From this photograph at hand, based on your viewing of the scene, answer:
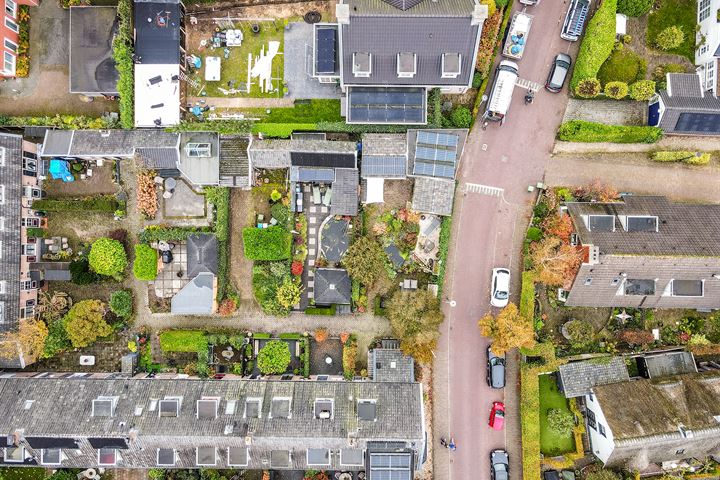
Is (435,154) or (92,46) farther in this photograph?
(92,46)

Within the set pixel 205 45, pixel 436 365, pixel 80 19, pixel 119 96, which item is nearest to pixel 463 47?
pixel 205 45

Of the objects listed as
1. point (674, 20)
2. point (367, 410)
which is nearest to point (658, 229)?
point (674, 20)

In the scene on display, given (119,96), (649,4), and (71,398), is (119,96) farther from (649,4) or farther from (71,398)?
(649,4)

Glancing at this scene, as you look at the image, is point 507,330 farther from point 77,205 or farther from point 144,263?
point 77,205

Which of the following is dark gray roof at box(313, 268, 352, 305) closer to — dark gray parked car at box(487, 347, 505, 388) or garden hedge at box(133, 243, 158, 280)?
dark gray parked car at box(487, 347, 505, 388)

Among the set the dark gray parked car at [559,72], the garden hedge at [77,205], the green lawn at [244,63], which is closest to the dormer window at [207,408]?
the garden hedge at [77,205]

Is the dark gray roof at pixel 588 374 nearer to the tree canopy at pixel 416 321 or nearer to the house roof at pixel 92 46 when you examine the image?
the tree canopy at pixel 416 321

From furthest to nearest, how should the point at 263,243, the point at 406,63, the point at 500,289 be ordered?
the point at 500,289
the point at 263,243
the point at 406,63

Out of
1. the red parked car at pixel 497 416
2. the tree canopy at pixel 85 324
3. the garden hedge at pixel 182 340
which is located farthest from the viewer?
the garden hedge at pixel 182 340
